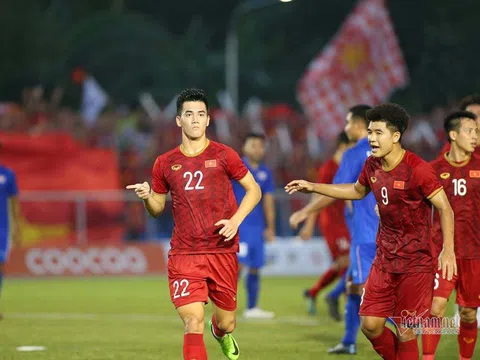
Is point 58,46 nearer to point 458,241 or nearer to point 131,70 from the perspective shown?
point 131,70

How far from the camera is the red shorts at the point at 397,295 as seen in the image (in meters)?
9.62

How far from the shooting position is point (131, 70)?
6556 centimetres

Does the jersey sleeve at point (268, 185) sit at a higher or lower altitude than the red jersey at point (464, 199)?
higher

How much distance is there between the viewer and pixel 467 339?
35.7 feet

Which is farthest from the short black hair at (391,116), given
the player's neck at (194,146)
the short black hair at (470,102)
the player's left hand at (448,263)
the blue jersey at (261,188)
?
the blue jersey at (261,188)

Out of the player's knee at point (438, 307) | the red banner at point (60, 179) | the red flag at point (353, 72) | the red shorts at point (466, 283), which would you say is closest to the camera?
the player's knee at point (438, 307)

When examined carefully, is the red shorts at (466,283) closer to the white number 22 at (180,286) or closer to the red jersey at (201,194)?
the red jersey at (201,194)

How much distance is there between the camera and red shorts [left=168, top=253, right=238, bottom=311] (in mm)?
9977

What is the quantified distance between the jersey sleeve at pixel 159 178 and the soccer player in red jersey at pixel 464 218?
8.59 ft

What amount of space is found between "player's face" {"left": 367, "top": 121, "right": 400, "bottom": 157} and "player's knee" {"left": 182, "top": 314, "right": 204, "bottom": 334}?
200 centimetres

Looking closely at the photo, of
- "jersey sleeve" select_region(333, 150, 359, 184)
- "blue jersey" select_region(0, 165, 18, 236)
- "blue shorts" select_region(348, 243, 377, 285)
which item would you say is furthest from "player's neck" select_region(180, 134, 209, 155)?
"blue jersey" select_region(0, 165, 18, 236)

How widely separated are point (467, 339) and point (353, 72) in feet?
79.4

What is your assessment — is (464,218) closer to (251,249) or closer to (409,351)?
(409,351)

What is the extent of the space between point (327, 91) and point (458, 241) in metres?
23.1
